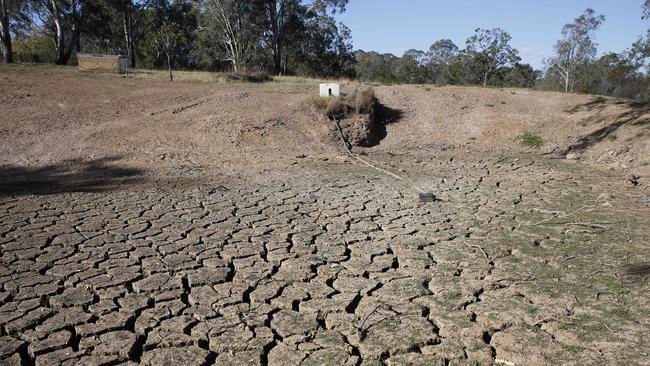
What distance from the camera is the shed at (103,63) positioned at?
18125mm

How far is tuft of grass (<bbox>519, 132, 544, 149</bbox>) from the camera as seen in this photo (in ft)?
38.5

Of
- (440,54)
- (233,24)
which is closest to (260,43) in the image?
(233,24)

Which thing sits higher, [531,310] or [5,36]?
[5,36]

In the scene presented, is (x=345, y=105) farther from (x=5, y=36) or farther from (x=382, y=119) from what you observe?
(x=5, y=36)

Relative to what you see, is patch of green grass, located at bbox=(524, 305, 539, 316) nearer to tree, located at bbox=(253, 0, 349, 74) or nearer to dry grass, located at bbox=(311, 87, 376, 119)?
dry grass, located at bbox=(311, 87, 376, 119)

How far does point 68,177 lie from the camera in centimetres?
878

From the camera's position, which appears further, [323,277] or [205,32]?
[205,32]

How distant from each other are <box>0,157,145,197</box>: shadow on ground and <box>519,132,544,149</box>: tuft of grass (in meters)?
8.45

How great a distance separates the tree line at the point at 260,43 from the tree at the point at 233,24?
2.6 inches

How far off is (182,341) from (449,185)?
571cm

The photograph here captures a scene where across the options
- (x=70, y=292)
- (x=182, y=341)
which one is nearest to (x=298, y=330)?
(x=182, y=341)

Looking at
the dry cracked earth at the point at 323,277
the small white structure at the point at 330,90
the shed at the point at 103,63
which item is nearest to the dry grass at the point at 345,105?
the small white structure at the point at 330,90

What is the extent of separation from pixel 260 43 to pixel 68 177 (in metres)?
30.5

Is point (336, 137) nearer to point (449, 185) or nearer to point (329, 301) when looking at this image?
point (449, 185)
